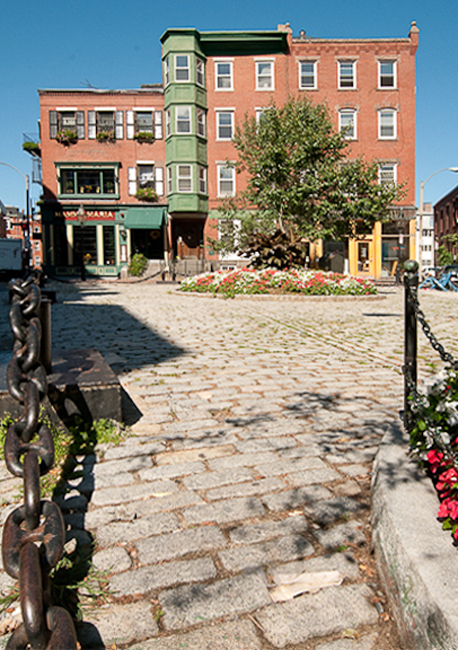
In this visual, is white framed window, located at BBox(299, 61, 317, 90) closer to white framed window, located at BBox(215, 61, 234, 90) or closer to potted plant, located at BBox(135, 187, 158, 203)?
white framed window, located at BBox(215, 61, 234, 90)

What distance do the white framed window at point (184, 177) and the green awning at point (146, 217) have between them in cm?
217

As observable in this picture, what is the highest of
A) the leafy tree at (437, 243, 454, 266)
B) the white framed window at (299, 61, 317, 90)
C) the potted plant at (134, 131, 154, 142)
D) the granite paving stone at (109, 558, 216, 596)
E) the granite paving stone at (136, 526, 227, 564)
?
the white framed window at (299, 61, 317, 90)

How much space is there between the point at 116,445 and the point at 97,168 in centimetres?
3520

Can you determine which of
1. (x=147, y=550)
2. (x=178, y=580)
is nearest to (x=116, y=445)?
(x=147, y=550)

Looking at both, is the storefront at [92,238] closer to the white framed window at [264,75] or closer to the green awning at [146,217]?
the green awning at [146,217]

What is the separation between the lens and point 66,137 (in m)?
35.7

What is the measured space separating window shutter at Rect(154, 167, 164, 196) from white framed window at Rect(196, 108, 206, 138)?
3.43 metres

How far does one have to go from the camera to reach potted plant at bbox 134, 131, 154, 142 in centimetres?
3562

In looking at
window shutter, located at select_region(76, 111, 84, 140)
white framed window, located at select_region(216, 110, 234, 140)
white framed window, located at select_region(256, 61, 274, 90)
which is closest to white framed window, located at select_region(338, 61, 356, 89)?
white framed window, located at select_region(256, 61, 274, 90)

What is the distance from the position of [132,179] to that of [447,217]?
43601 millimetres

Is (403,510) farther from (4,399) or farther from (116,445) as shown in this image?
(4,399)

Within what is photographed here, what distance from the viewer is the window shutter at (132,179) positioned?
118ft

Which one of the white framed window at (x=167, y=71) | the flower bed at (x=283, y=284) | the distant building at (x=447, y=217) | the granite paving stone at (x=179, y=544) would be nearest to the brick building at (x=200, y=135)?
the white framed window at (x=167, y=71)

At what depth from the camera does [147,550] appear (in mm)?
2436
